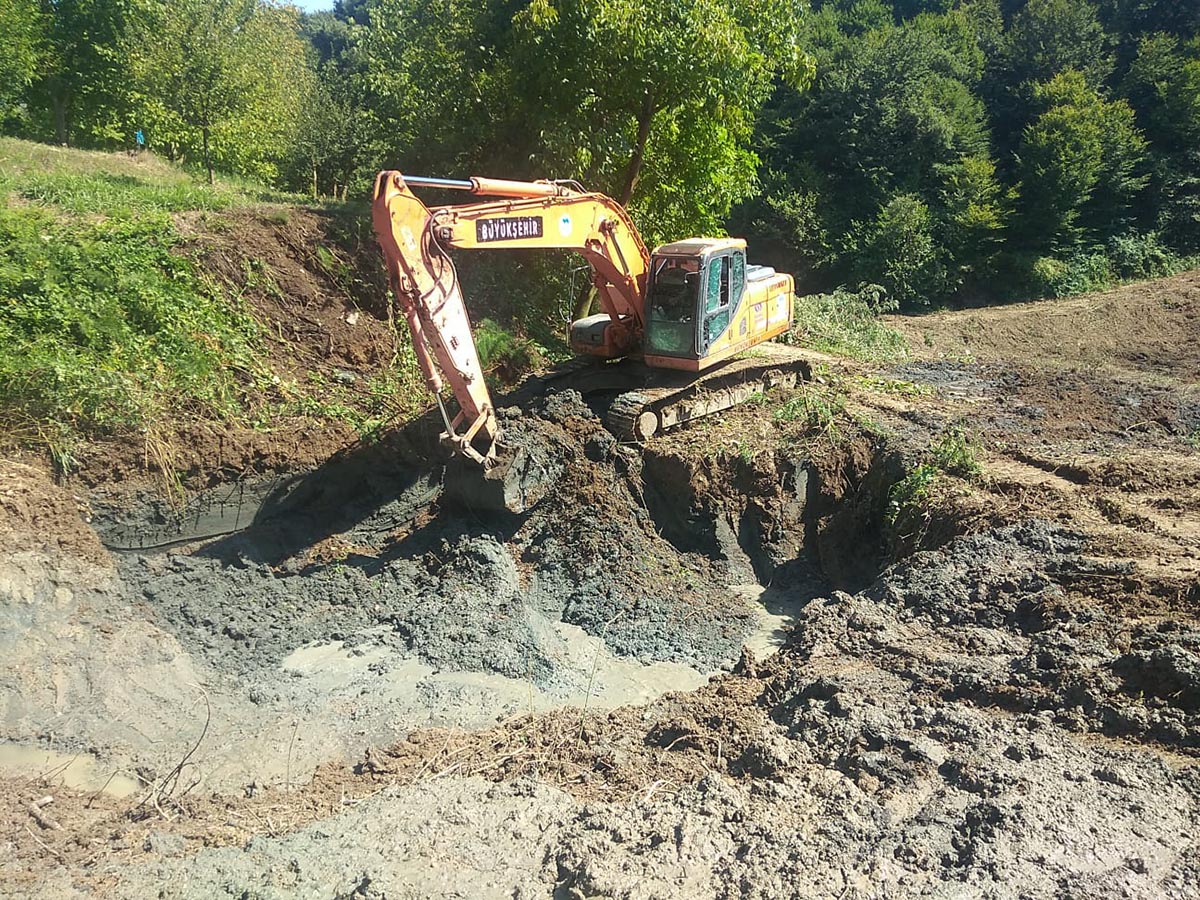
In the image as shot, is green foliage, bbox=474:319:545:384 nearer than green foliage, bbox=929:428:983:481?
No

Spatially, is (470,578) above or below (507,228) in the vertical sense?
below

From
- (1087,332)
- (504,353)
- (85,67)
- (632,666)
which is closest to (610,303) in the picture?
(504,353)

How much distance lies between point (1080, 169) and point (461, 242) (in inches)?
785

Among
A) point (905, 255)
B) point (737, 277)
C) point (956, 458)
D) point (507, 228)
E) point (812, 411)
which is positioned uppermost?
point (507, 228)

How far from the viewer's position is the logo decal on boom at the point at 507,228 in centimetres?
798

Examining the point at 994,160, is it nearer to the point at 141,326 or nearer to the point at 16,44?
the point at 141,326

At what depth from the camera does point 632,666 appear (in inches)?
301

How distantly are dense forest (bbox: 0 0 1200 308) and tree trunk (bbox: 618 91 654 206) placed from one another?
0.14 feet

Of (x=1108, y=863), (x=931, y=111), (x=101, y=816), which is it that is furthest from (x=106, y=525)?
(x=931, y=111)

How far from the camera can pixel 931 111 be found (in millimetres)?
23188

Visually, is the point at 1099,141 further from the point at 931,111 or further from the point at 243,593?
the point at 243,593

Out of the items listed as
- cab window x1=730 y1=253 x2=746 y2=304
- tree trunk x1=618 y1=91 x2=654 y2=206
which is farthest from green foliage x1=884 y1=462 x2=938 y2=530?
tree trunk x1=618 y1=91 x2=654 y2=206

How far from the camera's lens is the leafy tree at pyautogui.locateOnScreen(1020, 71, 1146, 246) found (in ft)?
71.2

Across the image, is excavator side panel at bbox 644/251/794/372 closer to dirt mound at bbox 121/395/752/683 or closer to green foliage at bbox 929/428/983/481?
dirt mound at bbox 121/395/752/683
